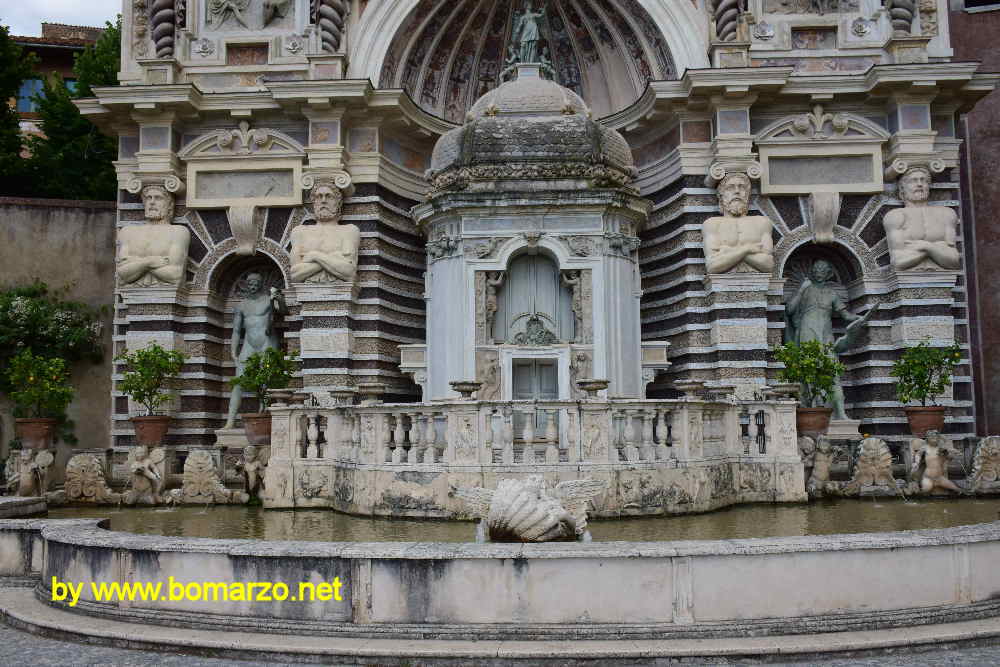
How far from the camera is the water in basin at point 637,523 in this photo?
395 inches

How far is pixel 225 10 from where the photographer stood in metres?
20.6

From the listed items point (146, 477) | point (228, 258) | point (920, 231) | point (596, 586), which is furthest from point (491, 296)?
point (596, 586)

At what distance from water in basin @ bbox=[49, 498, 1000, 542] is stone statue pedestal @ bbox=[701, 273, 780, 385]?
5131mm

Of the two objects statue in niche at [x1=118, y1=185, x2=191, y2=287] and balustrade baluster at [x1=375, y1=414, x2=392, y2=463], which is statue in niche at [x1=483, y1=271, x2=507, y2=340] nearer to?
balustrade baluster at [x1=375, y1=414, x2=392, y2=463]

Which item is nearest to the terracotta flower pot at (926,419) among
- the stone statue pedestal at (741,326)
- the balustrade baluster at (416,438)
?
the stone statue pedestal at (741,326)

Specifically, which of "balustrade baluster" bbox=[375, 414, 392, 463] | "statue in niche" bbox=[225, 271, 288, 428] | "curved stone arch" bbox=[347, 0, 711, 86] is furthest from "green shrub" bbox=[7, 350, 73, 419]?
"curved stone arch" bbox=[347, 0, 711, 86]

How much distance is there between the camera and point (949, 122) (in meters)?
19.5

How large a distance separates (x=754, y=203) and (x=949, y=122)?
4.73 m

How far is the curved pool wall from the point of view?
6746mm

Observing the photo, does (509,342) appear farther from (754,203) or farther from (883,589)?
(883,589)

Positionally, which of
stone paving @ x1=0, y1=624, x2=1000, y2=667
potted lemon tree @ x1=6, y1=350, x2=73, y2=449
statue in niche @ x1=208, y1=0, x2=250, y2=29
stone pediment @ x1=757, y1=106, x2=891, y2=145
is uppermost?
statue in niche @ x1=208, y1=0, x2=250, y2=29

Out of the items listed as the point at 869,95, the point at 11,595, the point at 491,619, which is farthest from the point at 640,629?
the point at 869,95

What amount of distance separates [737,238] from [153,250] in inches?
489

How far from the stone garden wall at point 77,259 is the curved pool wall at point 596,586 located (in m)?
15.6
